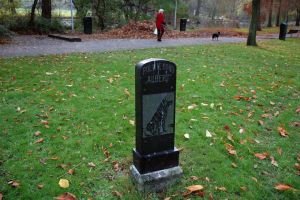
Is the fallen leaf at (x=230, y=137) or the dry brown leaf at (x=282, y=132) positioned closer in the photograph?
the fallen leaf at (x=230, y=137)

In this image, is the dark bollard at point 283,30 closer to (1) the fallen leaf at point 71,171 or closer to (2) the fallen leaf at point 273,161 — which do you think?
(2) the fallen leaf at point 273,161

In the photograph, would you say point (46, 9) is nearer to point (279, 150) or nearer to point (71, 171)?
point (71, 171)

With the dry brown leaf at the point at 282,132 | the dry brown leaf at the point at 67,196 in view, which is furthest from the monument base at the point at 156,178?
the dry brown leaf at the point at 282,132

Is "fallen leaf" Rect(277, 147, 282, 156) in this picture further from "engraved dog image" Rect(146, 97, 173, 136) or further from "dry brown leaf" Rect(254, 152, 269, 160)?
"engraved dog image" Rect(146, 97, 173, 136)

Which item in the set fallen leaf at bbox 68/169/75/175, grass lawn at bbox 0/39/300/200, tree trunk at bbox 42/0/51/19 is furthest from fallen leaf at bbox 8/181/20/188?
tree trunk at bbox 42/0/51/19

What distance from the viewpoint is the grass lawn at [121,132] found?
3918 millimetres

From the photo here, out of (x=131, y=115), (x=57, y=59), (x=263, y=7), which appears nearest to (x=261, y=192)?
(x=131, y=115)

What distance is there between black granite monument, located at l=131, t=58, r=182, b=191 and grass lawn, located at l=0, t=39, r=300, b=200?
21 centimetres

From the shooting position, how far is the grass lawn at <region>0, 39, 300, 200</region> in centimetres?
392

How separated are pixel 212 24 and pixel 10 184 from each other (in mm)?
45513

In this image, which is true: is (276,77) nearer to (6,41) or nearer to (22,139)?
(22,139)

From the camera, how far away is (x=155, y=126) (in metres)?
3.83

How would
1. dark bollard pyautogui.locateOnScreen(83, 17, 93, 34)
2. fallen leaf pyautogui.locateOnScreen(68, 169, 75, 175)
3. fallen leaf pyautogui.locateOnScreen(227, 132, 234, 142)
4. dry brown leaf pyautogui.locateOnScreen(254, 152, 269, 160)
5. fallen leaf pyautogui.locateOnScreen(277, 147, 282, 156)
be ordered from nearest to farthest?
1. fallen leaf pyautogui.locateOnScreen(68, 169, 75, 175)
2. dry brown leaf pyautogui.locateOnScreen(254, 152, 269, 160)
3. fallen leaf pyautogui.locateOnScreen(277, 147, 282, 156)
4. fallen leaf pyautogui.locateOnScreen(227, 132, 234, 142)
5. dark bollard pyautogui.locateOnScreen(83, 17, 93, 34)

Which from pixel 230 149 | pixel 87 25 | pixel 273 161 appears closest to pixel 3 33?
pixel 87 25
